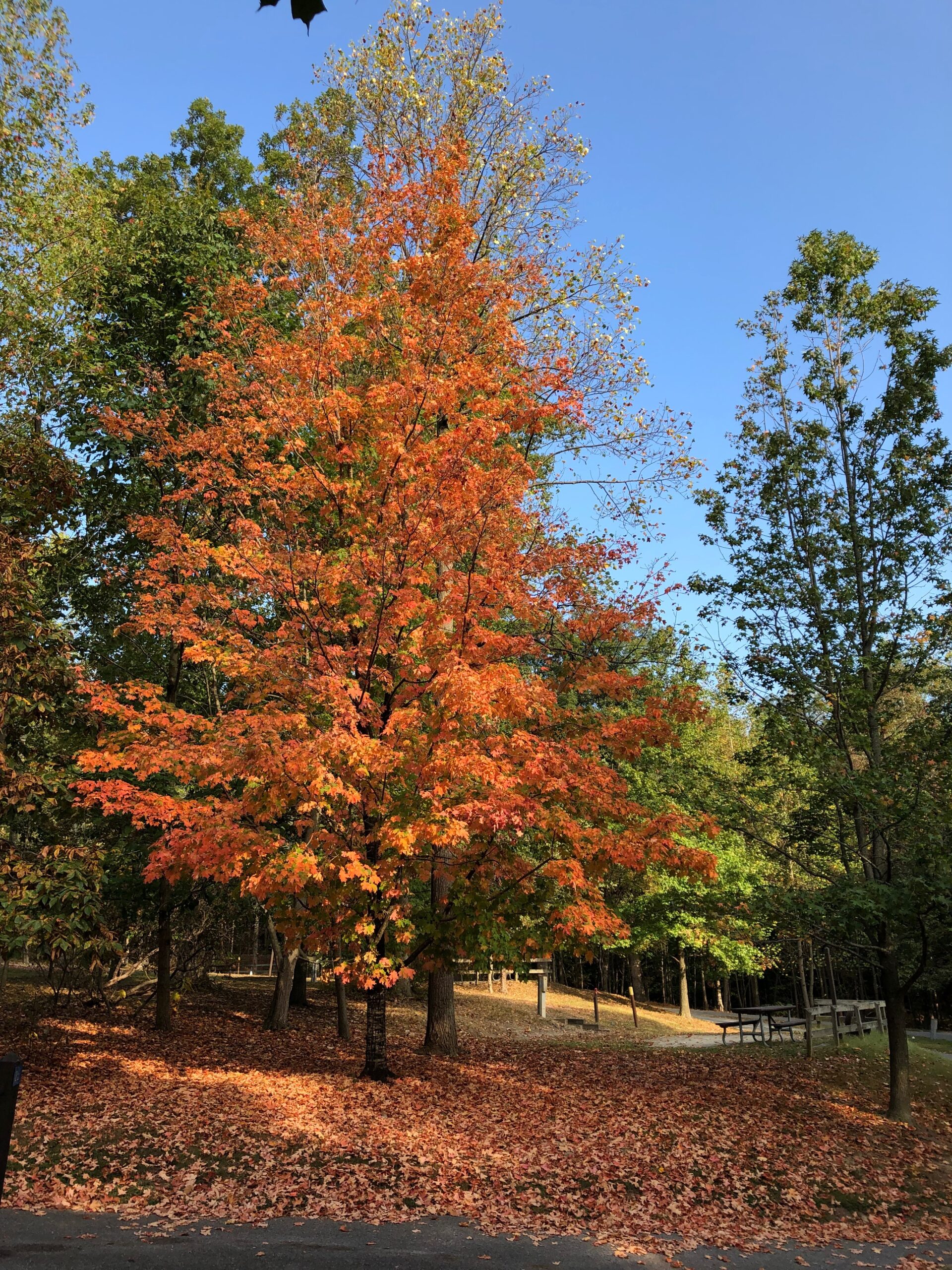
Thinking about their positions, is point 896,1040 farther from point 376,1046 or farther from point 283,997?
point 283,997

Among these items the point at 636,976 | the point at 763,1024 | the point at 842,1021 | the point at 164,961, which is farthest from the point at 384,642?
the point at 636,976

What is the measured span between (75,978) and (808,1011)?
Result: 1479cm

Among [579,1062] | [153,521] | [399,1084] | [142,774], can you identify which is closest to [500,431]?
[153,521]

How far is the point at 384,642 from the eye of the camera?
439 inches

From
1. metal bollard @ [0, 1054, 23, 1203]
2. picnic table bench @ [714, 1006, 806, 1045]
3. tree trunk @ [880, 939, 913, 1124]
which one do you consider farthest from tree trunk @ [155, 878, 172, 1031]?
picnic table bench @ [714, 1006, 806, 1045]

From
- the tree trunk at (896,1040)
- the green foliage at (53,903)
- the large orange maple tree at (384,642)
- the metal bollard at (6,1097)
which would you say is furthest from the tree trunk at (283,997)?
the metal bollard at (6,1097)

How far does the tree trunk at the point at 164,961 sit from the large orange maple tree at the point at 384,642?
1984mm

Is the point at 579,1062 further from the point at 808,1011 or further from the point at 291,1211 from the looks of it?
the point at 291,1211

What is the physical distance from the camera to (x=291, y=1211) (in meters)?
7.40

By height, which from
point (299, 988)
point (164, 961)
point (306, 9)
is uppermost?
point (306, 9)

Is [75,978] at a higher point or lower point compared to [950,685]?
lower

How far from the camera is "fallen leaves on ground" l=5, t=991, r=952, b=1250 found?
7691 millimetres

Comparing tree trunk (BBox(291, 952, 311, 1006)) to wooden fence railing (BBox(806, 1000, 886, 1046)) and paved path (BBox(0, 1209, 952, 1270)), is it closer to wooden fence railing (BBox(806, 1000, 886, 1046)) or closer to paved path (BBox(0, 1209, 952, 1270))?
wooden fence railing (BBox(806, 1000, 886, 1046))

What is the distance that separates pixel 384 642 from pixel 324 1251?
6.67 m
